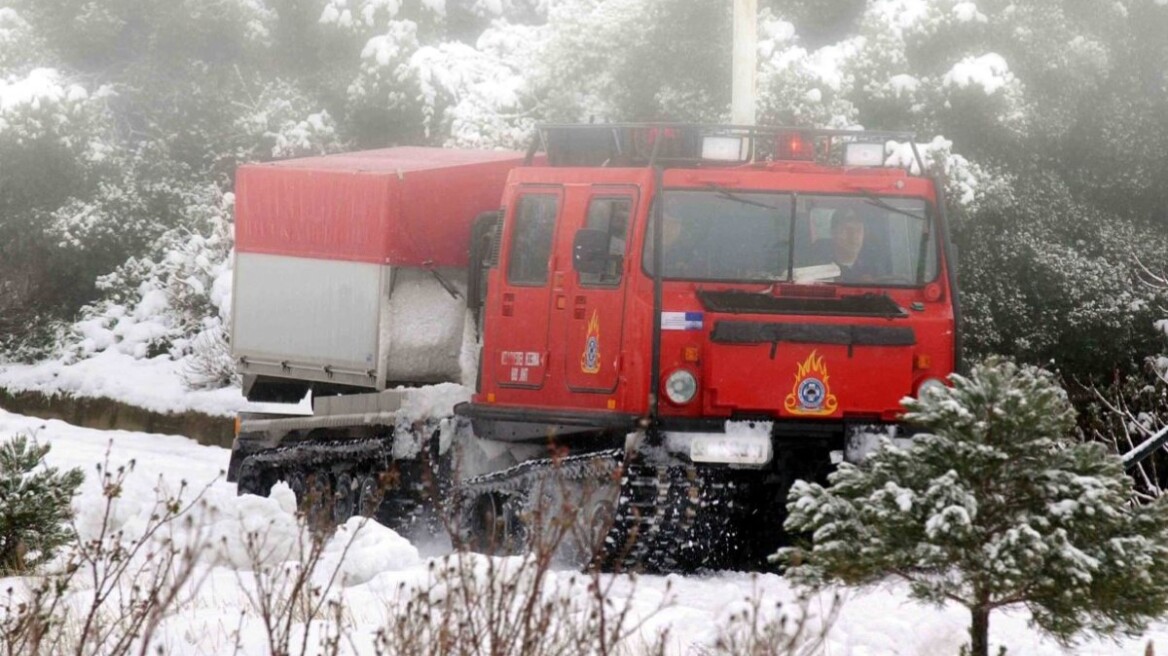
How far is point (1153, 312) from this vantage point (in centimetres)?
2028

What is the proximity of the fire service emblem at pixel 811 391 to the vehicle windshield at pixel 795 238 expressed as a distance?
2.24 ft

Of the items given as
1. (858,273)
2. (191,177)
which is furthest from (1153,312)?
(191,177)

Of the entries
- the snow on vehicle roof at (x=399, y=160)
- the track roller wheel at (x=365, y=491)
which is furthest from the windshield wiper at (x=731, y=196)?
the track roller wheel at (x=365, y=491)

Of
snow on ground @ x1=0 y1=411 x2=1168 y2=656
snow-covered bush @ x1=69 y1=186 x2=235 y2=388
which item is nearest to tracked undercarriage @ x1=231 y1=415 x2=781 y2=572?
snow on ground @ x1=0 y1=411 x2=1168 y2=656

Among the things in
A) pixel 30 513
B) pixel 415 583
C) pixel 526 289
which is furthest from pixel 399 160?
pixel 415 583

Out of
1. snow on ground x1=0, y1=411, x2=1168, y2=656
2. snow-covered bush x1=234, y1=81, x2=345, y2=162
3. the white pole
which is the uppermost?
snow-covered bush x1=234, y1=81, x2=345, y2=162

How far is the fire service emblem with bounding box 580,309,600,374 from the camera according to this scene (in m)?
12.2

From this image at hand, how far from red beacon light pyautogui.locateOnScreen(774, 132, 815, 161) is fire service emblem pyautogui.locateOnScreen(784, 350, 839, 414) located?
1.75 meters

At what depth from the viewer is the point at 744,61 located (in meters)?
18.4

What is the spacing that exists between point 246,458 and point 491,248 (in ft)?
14.2

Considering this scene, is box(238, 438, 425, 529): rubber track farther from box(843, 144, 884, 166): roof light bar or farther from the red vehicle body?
box(843, 144, 884, 166): roof light bar

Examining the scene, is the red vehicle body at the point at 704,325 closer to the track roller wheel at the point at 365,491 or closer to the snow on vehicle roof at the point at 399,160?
the snow on vehicle roof at the point at 399,160

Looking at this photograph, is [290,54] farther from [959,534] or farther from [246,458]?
[959,534]

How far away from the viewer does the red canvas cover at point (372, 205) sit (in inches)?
542
